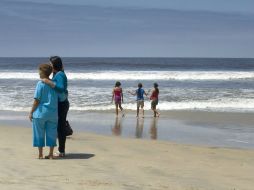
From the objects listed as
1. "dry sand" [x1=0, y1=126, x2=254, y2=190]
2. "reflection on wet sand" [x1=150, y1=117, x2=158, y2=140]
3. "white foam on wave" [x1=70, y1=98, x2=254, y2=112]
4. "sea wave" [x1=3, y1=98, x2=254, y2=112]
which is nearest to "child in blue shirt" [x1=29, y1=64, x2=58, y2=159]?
"dry sand" [x1=0, y1=126, x2=254, y2=190]

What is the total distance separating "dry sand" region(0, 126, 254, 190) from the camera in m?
6.22

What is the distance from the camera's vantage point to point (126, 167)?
7.40 metres

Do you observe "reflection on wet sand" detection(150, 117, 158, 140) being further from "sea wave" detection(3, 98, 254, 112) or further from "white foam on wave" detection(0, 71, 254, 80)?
"white foam on wave" detection(0, 71, 254, 80)

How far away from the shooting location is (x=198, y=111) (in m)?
19.3

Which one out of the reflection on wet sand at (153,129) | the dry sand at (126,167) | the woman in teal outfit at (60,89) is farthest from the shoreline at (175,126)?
the woman in teal outfit at (60,89)

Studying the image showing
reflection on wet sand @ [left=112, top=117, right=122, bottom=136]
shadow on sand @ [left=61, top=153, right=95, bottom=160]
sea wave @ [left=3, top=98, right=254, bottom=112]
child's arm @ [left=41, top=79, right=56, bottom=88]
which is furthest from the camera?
sea wave @ [left=3, top=98, right=254, bottom=112]

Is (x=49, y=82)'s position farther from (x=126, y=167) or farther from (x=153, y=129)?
(x=153, y=129)

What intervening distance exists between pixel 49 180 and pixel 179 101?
17110mm

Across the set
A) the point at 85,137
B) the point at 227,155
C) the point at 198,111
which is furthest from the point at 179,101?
the point at 227,155

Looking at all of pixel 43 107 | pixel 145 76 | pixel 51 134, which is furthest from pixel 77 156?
pixel 145 76

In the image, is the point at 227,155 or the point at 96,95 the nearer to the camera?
the point at 227,155

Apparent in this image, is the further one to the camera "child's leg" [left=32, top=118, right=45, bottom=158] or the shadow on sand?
the shadow on sand

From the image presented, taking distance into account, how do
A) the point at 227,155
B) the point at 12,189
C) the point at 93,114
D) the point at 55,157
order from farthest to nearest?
1. the point at 93,114
2. the point at 227,155
3. the point at 55,157
4. the point at 12,189

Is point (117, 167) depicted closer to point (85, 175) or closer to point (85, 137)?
point (85, 175)
